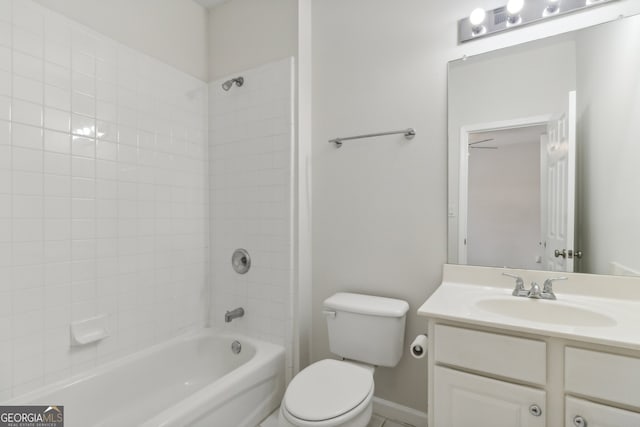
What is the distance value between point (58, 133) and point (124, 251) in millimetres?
667

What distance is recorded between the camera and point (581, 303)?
126 cm

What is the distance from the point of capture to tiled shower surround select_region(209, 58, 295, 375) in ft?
6.39

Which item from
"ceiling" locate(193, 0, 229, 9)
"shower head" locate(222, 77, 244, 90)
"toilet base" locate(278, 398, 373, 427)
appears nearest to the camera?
"toilet base" locate(278, 398, 373, 427)

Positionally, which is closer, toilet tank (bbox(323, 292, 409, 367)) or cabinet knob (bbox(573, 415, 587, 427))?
cabinet knob (bbox(573, 415, 587, 427))

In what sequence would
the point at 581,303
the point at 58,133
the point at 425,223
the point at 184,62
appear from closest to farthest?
the point at 581,303 < the point at 58,133 < the point at 425,223 < the point at 184,62

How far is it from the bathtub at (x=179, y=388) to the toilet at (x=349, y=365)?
13.0 inches

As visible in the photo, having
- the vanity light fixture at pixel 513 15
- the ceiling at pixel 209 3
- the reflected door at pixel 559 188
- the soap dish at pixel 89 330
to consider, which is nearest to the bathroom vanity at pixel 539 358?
the reflected door at pixel 559 188

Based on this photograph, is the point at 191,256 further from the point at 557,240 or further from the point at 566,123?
the point at 566,123

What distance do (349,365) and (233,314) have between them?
84 centimetres

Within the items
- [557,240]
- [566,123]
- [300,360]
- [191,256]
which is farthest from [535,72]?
[191,256]

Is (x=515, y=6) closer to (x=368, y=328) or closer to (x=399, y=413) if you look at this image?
(x=368, y=328)

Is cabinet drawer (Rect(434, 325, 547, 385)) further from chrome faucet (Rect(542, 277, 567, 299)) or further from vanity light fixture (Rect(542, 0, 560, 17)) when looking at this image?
vanity light fixture (Rect(542, 0, 560, 17))

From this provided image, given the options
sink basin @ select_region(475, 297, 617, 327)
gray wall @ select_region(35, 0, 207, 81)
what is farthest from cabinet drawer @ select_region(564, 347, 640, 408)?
gray wall @ select_region(35, 0, 207, 81)

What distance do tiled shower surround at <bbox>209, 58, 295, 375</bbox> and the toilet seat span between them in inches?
18.9
